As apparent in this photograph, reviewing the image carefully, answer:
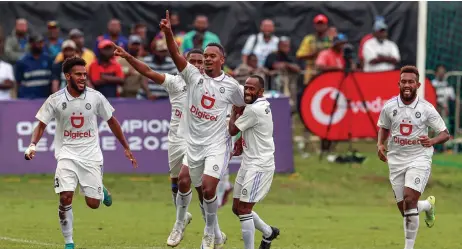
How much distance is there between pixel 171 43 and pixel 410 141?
11.6 ft

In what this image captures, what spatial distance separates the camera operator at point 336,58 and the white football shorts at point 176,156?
9395 millimetres

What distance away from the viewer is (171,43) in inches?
545

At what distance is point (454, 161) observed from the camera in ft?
89.3

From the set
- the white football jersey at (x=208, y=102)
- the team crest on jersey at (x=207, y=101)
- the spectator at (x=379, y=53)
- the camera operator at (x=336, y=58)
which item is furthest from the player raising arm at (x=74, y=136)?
the spectator at (x=379, y=53)

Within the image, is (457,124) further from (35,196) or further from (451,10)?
(35,196)

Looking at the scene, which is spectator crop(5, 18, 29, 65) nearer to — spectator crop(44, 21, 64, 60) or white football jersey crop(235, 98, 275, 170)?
spectator crop(44, 21, 64, 60)

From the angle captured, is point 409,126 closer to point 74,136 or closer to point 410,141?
point 410,141

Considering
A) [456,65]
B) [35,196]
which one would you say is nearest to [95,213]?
[35,196]

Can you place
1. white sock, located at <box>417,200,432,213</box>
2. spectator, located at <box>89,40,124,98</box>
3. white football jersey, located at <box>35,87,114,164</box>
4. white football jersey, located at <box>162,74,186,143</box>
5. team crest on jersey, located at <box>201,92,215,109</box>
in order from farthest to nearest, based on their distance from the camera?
spectator, located at <box>89,40,124,98</box> → white football jersey, located at <box>162,74,186,143</box> → white sock, located at <box>417,200,432,213</box> → white football jersey, located at <box>35,87,114,164</box> → team crest on jersey, located at <box>201,92,215,109</box>

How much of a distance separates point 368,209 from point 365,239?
147 inches

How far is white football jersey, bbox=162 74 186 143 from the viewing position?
53.8 ft

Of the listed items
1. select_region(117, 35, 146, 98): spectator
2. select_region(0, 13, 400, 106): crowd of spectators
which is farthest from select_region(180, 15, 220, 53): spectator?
select_region(117, 35, 146, 98): spectator

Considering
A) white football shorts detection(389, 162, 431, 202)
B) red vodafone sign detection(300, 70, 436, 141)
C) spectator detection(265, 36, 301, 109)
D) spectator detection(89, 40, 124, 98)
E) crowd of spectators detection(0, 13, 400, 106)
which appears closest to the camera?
white football shorts detection(389, 162, 431, 202)

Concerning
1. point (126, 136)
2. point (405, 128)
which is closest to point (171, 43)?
point (405, 128)
